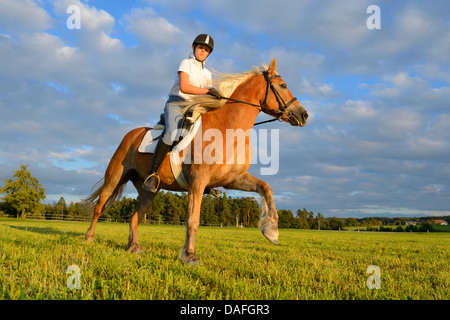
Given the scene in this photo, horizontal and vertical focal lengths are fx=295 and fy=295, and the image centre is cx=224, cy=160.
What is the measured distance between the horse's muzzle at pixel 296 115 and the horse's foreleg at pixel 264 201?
1.31 meters

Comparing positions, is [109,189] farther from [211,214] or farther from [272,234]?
[211,214]

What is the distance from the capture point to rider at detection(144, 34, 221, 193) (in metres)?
5.33

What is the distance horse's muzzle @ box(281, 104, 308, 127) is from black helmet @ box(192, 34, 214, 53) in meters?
1.95

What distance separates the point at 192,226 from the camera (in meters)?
4.75

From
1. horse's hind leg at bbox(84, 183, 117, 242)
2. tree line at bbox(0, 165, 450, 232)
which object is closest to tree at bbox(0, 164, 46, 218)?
tree line at bbox(0, 165, 450, 232)

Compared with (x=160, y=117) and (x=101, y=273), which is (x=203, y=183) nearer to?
(x=101, y=273)

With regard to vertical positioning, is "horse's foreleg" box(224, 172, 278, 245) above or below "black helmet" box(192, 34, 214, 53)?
below

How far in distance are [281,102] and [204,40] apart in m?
1.89

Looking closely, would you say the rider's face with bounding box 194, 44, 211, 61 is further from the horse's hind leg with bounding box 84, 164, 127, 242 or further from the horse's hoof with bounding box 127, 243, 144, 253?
the horse's hoof with bounding box 127, 243, 144, 253

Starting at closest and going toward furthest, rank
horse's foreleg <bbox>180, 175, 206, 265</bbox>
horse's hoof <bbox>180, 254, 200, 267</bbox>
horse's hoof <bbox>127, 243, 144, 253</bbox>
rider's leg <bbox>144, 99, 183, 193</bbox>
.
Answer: horse's hoof <bbox>180, 254, 200, 267</bbox>
horse's foreleg <bbox>180, 175, 206, 265</bbox>
rider's leg <bbox>144, 99, 183, 193</bbox>
horse's hoof <bbox>127, 243, 144, 253</bbox>

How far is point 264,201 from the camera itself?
205 inches

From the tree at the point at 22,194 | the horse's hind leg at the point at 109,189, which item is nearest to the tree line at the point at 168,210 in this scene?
the tree at the point at 22,194
